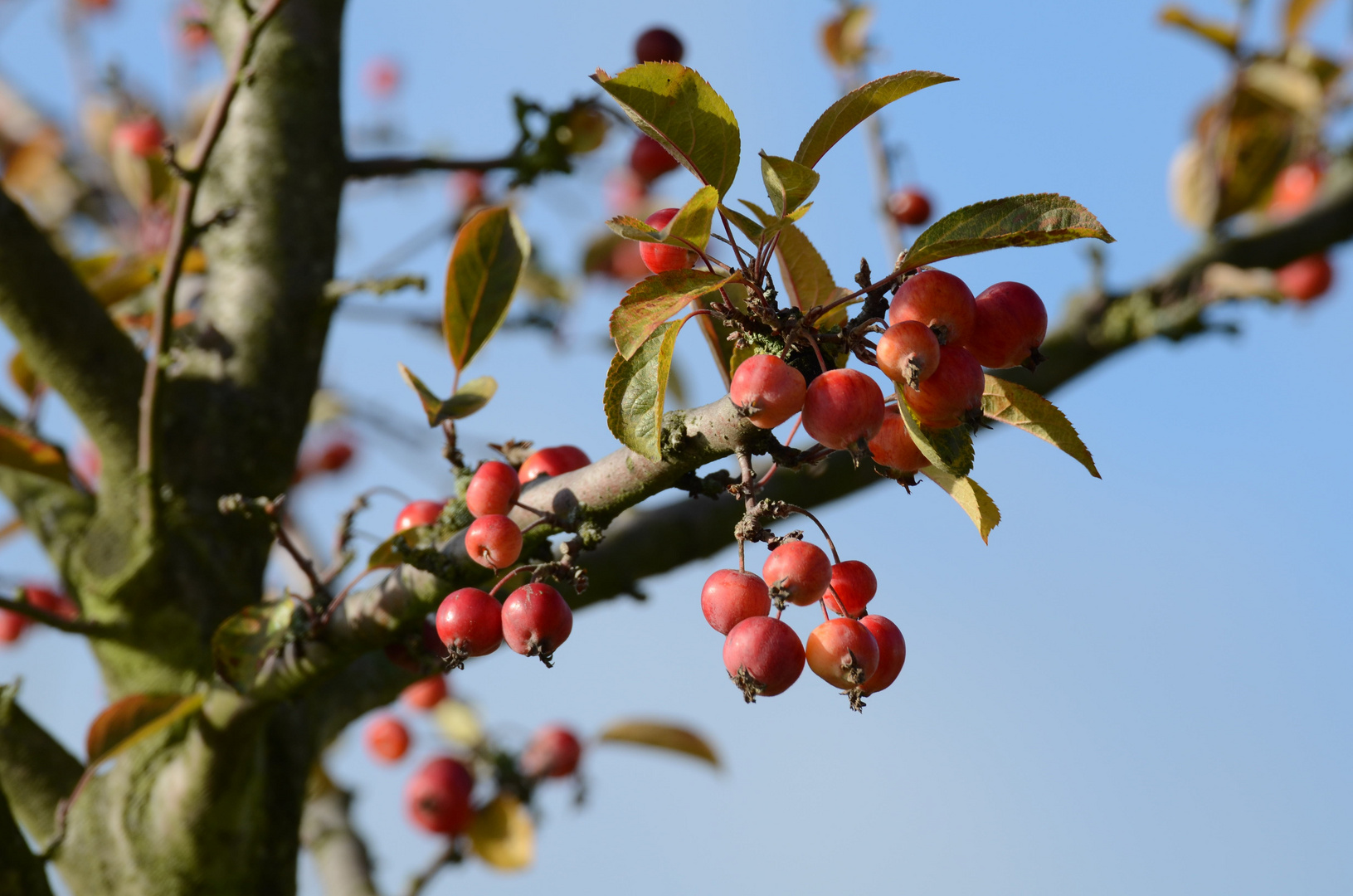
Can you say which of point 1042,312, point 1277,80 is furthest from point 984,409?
point 1277,80

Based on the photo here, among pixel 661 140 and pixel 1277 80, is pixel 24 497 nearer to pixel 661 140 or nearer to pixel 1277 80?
pixel 661 140

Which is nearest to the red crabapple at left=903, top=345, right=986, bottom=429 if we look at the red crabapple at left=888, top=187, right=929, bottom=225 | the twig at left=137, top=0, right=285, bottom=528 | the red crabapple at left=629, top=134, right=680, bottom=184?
the twig at left=137, top=0, right=285, bottom=528

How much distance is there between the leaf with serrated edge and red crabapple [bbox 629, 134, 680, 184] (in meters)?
1.76

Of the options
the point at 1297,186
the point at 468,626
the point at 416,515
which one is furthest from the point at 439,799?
the point at 1297,186

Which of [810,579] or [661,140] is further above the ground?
[661,140]

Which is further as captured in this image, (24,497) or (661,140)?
(24,497)

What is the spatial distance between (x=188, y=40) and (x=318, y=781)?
350cm

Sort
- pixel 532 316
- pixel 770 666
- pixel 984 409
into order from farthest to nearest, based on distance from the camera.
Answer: pixel 532 316 → pixel 984 409 → pixel 770 666

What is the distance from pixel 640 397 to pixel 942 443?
29cm

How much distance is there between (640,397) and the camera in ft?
3.46

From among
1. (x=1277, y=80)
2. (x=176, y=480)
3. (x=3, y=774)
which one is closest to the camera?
(x=3, y=774)

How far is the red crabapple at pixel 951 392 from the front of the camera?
96 centimetres

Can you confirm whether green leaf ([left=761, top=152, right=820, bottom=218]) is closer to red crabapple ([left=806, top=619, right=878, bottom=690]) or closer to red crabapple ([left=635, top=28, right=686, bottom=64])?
red crabapple ([left=806, top=619, right=878, bottom=690])

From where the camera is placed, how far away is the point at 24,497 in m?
2.08
